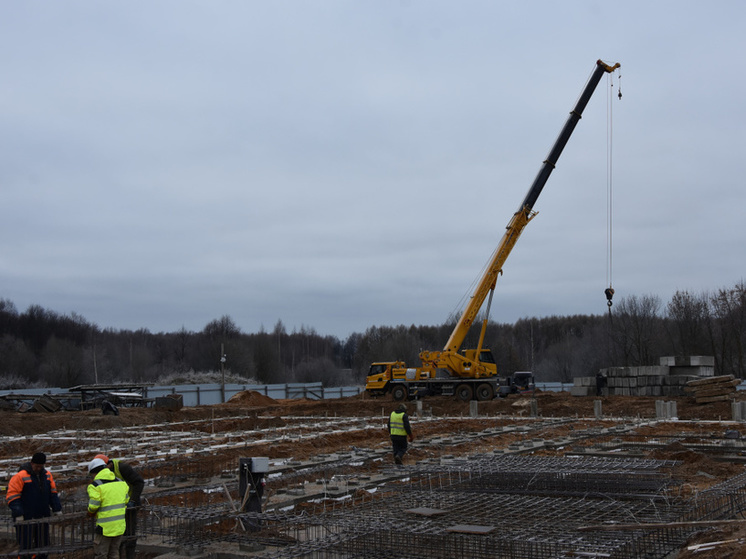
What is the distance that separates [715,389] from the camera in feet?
88.2

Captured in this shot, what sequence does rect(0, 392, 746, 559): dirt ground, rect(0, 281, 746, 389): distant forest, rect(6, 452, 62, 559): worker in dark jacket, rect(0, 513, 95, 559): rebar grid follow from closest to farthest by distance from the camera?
rect(0, 513, 95, 559): rebar grid < rect(6, 452, 62, 559): worker in dark jacket < rect(0, 392, 746, 559): dirt ground < rect(0, 281, 746, 389): distant forest

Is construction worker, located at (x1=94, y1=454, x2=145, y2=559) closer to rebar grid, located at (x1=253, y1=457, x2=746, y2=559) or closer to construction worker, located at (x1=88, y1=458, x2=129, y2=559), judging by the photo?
construction worker, located at (x1=88, y1=458, x2=129, y2=559)

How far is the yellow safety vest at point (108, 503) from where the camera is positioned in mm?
6922

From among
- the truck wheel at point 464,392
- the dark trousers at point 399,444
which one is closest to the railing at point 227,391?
the truck wheel at point 464,392

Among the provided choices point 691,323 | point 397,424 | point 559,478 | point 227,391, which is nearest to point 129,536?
point 559,478

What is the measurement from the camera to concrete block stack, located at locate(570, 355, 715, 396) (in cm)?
3075

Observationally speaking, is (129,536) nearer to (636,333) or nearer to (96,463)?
(96,463)

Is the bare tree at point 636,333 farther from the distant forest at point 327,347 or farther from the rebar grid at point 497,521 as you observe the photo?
the rebar grid at point 497,521

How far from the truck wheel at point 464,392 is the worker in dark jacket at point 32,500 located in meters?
24.4

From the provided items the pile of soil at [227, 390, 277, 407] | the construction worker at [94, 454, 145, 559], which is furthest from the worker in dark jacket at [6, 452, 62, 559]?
the pile of soil at [227, 390, 277, 407]

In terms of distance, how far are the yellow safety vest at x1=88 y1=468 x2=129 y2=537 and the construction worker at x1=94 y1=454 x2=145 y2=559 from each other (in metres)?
0.63

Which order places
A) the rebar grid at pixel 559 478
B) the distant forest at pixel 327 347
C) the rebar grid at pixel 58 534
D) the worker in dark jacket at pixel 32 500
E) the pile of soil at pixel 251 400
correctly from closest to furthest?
1. the rebar grid at pixel 58 534
2. the worker in dark jacket at pixel 32 500
3. the rebar grid at pixel 559 478
4. the pile of soil at pixel 251 400
5. the distant forest at pixel 327 347

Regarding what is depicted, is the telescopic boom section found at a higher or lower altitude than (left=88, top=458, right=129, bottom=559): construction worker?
higher

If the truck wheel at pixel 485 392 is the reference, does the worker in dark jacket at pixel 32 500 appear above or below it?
above
